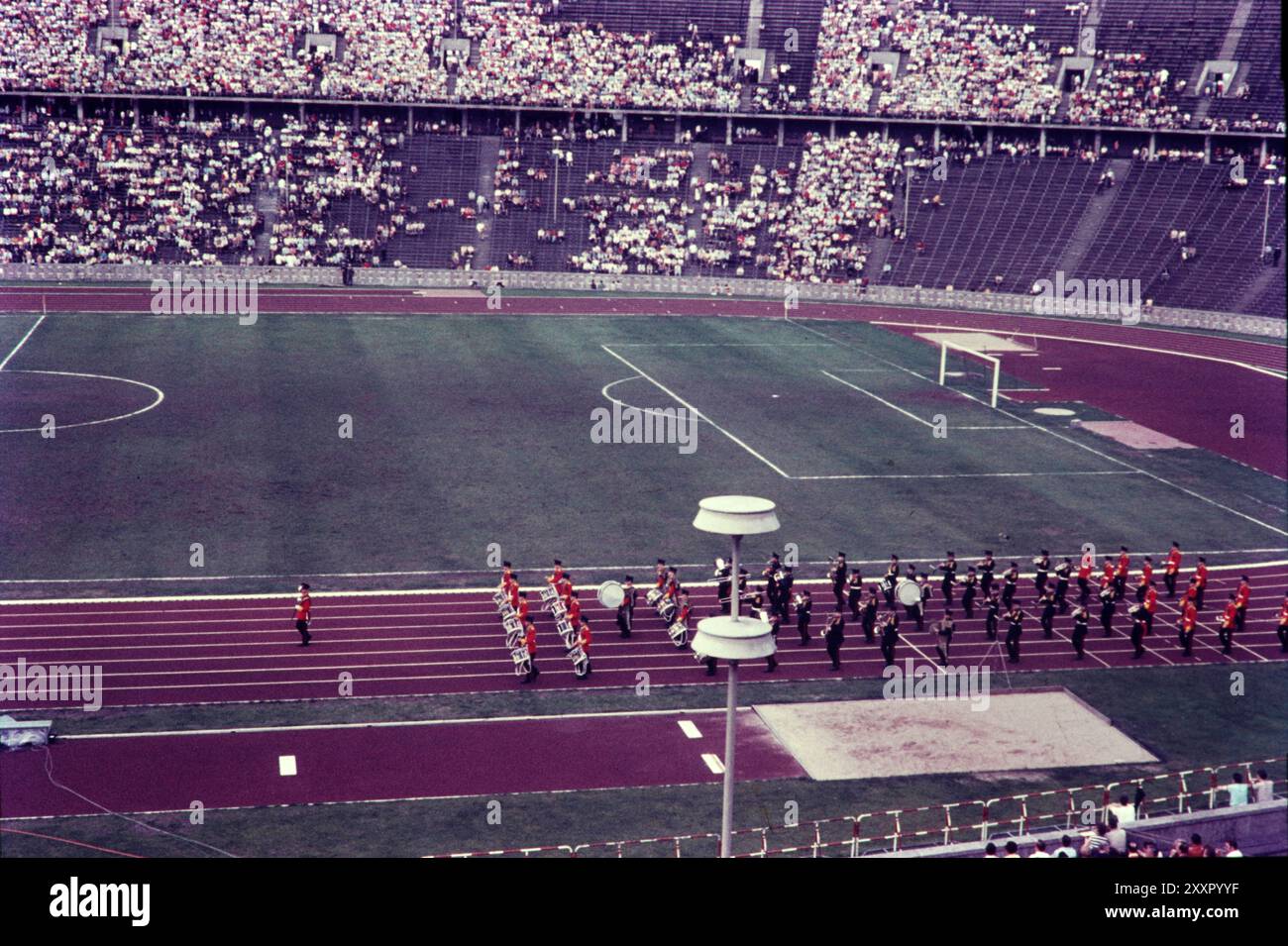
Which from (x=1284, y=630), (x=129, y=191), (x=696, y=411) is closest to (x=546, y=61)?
(x=129, y=191)

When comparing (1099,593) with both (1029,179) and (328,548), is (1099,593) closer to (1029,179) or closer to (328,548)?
(328,548)

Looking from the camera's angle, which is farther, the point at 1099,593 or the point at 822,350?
the point at 822,350

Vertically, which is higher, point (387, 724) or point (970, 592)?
point (970, 592)

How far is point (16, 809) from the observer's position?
18141 mm

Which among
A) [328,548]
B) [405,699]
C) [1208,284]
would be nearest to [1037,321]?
[1208,284]

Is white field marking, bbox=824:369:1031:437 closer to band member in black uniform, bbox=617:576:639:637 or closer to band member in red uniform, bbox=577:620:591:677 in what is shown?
band member in black uniform, bbox=617:576:639:637

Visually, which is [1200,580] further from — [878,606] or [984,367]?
[984,367]

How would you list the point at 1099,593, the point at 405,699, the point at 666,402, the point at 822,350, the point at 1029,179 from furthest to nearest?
the point at 1029,179 < the point at 822,350 < the point at 666,402 < the point at 1099,593 < the point at 405,699

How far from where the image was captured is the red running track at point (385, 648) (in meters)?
23.0

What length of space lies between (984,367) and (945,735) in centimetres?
3341

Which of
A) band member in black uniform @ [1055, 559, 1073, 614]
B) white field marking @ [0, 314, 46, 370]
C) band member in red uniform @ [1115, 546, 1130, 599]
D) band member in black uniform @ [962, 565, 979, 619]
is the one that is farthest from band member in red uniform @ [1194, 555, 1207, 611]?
white field marking @ [0, 314, 46, 370]

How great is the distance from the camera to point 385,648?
80.7 feet

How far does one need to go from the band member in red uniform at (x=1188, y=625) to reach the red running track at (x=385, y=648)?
0.62 feet

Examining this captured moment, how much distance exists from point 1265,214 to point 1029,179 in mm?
11718
